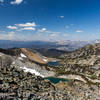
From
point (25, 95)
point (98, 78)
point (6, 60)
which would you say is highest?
point (6, 60)

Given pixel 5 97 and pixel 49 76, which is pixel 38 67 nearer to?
pixel 49 76

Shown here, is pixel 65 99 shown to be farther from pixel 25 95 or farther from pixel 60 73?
pixel 60 73

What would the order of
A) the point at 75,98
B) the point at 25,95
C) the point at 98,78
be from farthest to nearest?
the point at 98,78 → the point at 75,98 → the point at 25,95

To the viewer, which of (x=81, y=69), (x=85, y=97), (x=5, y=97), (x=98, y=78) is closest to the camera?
(x=5, y=97)

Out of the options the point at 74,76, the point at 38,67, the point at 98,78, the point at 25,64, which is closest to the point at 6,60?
the point at 25,64

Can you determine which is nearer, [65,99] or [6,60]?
[65,99]

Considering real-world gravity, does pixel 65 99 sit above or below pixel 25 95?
below

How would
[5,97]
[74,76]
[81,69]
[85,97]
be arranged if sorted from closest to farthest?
[5,97] < [85,97] < [74,76] < [81,69]

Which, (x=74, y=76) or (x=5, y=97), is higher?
(x=5, y=97)

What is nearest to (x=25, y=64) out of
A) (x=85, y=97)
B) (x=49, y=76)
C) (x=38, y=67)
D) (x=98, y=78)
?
(x=38, y=67)
